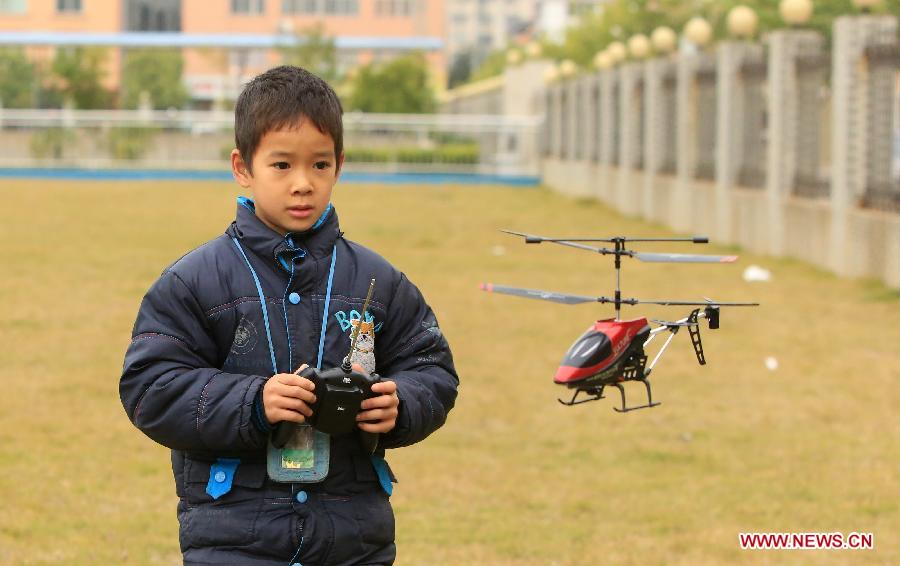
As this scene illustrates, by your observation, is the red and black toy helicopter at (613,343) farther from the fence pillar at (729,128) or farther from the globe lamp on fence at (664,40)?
the globe lamp on fence at (664,40)

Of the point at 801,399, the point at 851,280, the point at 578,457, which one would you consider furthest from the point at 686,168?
the point at 578,457

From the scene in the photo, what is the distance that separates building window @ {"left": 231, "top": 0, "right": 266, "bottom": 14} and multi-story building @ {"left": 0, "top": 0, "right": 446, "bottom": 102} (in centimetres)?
5

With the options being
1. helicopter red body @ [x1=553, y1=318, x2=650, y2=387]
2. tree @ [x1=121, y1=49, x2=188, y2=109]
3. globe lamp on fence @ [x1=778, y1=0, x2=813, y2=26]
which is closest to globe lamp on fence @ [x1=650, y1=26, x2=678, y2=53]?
globe lamp on fence @ [x1=778, y1=0, x2=813, y2=26]

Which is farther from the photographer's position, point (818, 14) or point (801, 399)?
point (818, 14)

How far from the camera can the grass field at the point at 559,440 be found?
7.31m

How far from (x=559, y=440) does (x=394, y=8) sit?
8387cm

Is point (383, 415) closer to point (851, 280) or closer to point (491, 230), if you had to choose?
point (851, 280)

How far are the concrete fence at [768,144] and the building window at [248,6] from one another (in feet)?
Answer: 170

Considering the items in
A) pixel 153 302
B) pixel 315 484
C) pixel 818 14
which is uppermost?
pixel 818 14

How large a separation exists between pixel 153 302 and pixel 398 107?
56.3 meters

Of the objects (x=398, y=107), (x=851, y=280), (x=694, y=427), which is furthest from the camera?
(x=398, y=107)

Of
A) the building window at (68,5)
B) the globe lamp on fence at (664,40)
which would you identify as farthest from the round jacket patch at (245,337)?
the building window at (68,5)

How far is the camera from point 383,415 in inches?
134

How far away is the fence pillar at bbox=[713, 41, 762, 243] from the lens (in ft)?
85.1
